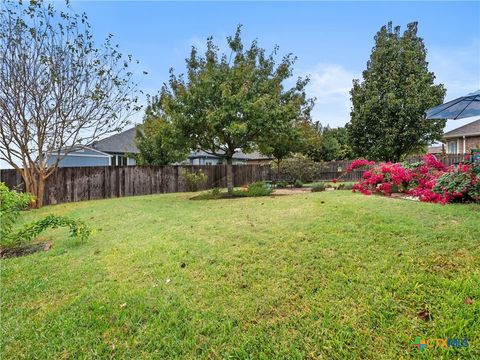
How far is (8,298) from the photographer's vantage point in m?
3.27

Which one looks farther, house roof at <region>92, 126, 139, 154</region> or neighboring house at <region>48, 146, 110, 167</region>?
neighboring house at <region>48, 146, 110, 167</region>

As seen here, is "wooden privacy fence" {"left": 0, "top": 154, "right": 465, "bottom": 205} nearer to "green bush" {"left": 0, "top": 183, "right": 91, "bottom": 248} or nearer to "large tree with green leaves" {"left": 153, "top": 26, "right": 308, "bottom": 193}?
"large tree with green leaves" {"left": 153, "top": 26, "right": 308, "bottom": 193}

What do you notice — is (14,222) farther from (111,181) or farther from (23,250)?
(111,181)

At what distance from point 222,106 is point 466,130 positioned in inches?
757

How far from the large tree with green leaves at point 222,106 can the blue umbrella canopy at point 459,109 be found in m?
4.91

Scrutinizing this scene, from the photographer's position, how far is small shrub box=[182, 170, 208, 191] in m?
16.1

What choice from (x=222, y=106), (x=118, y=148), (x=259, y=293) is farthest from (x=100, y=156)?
(x=259, y=293)

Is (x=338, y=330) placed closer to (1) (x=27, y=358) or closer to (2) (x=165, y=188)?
(1) (x=27, y=358)

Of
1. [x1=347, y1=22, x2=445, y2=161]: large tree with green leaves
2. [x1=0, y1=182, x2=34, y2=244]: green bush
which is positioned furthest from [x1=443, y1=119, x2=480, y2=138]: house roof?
[x1=0, y1=182, x2=34, y2=244]: green bush

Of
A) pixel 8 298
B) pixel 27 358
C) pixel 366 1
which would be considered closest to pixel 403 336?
pixel 27 358

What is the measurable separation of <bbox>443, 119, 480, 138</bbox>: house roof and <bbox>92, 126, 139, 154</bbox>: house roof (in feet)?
74.4

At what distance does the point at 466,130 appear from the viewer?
66.2ft

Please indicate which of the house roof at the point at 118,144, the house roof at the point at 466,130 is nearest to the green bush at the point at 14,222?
the house roof at the point at 118,144

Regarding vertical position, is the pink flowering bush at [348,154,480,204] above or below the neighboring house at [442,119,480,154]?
below
